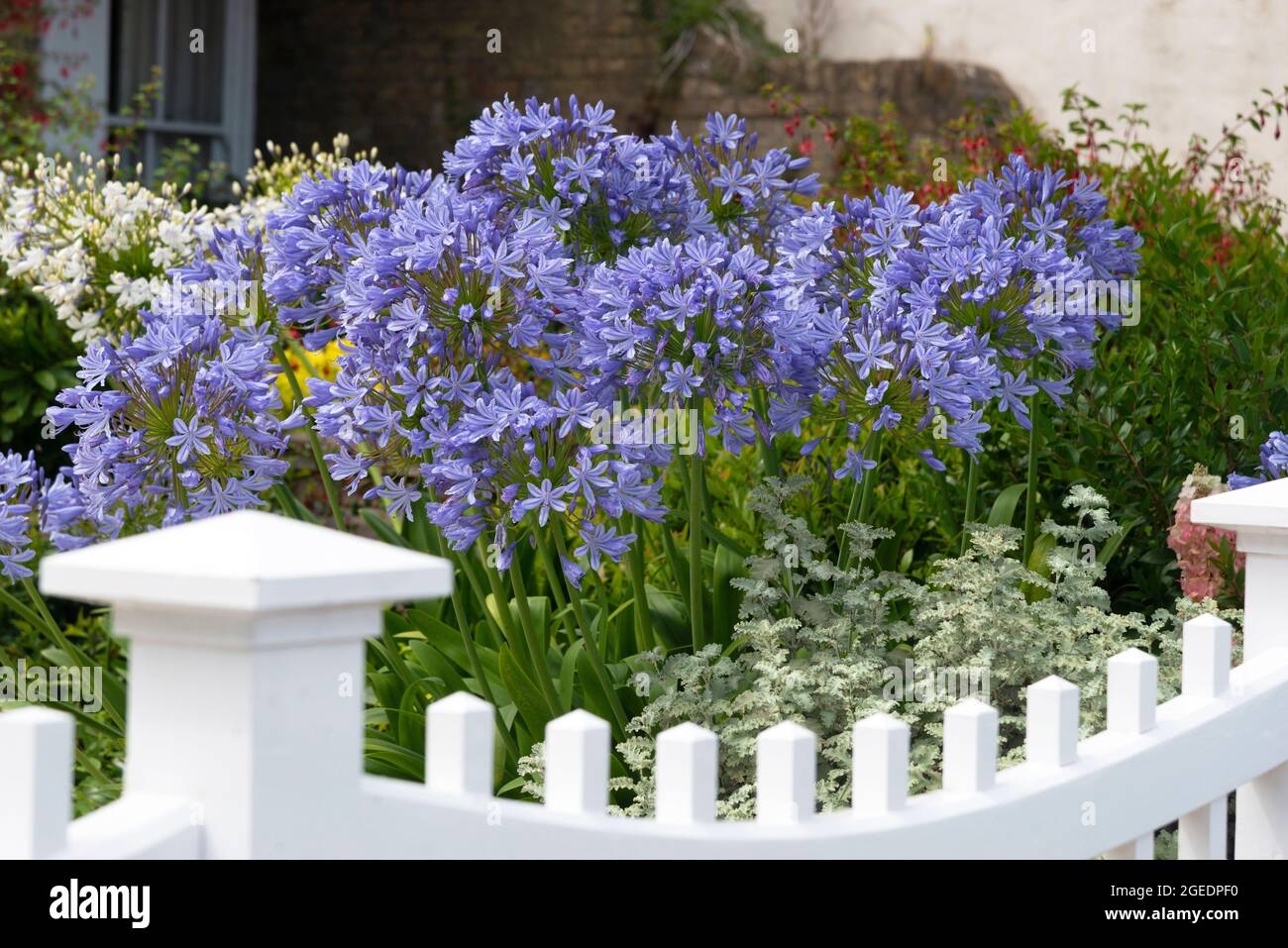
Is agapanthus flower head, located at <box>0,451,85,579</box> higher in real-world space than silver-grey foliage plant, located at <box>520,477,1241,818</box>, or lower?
higher

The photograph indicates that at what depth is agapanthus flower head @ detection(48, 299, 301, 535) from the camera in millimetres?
2711

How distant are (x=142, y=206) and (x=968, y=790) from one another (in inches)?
132

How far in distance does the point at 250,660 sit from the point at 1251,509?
1499mm

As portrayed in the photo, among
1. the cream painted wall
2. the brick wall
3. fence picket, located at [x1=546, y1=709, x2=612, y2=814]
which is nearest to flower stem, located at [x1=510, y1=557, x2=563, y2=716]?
fence picket, located at [x1=546, y1=709, x2=612, y2=814]

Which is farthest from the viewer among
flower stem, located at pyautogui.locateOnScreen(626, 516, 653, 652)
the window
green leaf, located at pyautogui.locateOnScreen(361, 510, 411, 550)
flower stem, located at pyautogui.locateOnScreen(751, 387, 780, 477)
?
the window

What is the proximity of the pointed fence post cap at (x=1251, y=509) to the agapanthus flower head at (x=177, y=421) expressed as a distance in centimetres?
154

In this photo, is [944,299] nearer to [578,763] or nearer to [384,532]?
[384,532]

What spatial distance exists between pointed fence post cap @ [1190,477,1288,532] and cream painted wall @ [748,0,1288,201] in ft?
22.9

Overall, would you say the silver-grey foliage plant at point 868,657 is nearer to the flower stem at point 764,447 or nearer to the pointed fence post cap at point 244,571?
the flower stem at point 764,447

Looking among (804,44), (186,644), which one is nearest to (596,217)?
(186,644)

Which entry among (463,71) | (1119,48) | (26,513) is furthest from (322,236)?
(463,71)

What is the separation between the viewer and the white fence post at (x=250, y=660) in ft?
4.09

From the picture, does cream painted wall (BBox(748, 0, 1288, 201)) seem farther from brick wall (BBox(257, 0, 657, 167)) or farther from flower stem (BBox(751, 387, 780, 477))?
flower stem (BBox(751, 387, 780, 477))
